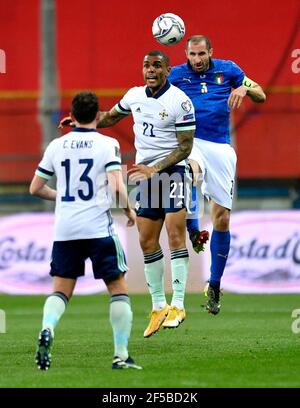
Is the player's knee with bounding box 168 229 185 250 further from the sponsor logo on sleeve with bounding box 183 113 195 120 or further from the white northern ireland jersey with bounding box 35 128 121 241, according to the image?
the white northern ireland jersey with bounding box 35 128 121 241

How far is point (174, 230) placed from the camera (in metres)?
11.1

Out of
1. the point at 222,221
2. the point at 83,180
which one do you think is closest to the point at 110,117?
the point at 222,221

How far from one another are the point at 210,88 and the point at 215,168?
0.80m

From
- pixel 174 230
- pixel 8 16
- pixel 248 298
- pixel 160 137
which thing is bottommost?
pixel 248 298

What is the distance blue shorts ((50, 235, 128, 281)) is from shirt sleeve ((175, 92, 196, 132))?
7.81ft

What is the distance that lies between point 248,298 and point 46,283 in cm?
311

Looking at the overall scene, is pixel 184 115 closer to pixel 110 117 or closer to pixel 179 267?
pixel 110 117

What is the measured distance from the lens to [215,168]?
1194 centimetres

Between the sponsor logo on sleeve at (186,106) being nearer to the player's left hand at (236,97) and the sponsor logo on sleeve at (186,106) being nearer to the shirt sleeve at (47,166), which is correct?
the player's left hand at (236,97)

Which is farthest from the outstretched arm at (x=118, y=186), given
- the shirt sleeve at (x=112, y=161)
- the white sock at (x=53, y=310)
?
the white sock at (x=53, y=310)

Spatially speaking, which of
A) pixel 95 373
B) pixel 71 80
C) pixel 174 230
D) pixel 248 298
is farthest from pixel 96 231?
pixel 71 80

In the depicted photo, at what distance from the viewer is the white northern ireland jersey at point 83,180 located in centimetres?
858

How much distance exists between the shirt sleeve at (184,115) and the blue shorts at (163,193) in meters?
0.45

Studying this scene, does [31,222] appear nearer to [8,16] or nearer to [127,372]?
[8,16]
